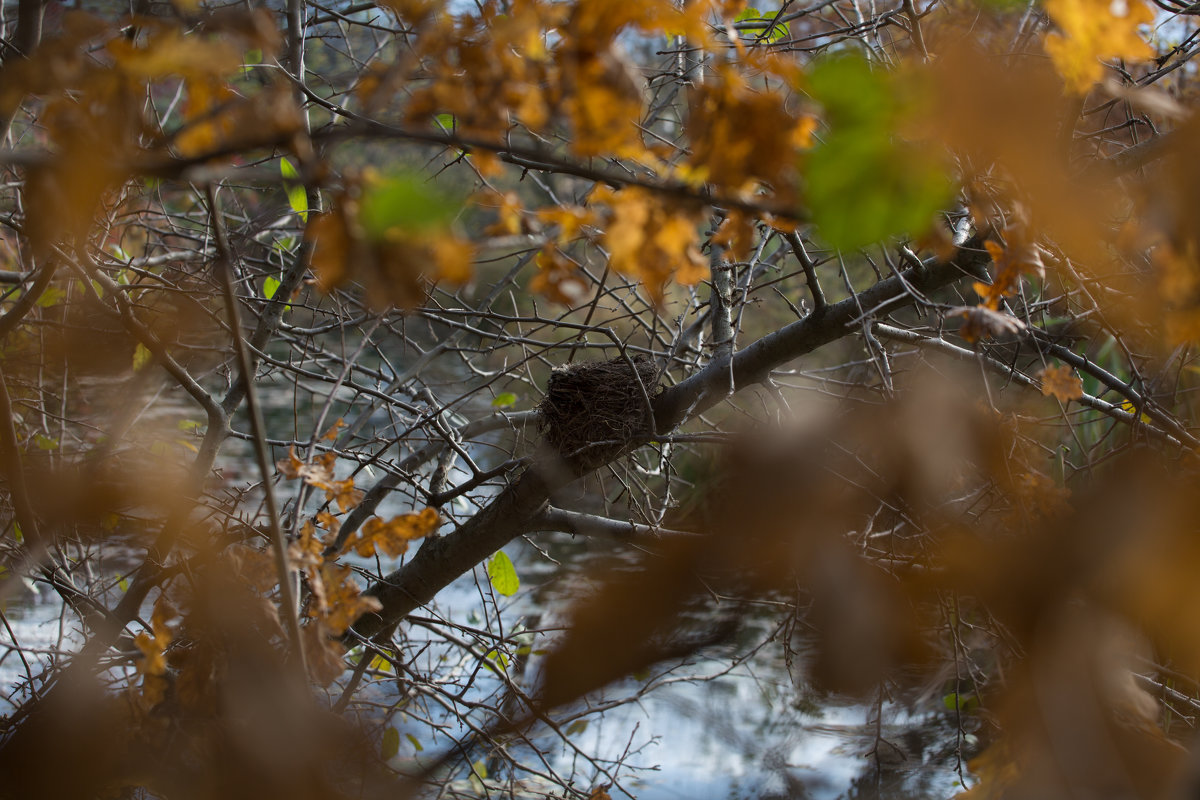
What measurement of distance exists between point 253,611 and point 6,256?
235cm

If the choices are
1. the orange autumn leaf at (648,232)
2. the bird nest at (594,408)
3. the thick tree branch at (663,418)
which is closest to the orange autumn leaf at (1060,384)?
the thick tree branch at (663,418)

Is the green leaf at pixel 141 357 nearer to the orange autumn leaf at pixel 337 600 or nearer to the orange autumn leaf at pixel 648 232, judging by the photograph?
the orange autumn leaf at pixel 337 600

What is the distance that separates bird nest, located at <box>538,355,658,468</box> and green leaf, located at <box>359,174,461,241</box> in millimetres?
1591

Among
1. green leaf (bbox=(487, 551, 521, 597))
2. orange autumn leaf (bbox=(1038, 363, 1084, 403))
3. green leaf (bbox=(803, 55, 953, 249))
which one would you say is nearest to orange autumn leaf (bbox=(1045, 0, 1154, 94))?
green leaf (bbox=(803, 55, 953, 249))

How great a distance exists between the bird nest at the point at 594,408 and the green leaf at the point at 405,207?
1.59 meters

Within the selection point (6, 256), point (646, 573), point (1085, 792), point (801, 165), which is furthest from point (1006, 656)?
point (6, 256)

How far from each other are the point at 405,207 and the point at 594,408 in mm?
1712

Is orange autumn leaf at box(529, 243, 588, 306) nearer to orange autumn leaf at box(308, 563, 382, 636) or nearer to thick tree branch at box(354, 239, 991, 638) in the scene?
orange autumn leaf at box(308, 563, 382, 636)

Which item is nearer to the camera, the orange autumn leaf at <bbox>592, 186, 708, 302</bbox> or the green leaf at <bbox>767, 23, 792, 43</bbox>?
the orange autumn leaf at <bbox>592, 186, 708, 302</bbox>

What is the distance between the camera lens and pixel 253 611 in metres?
1.01

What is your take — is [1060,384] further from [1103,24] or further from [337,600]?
[337,600]

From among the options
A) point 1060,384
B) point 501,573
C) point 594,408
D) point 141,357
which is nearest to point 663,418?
point 594,408

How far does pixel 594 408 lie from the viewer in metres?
2.21

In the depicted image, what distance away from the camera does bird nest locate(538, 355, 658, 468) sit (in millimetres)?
2158
